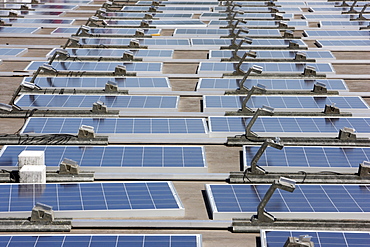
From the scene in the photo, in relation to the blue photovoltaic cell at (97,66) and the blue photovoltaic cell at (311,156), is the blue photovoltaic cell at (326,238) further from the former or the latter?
the blue photovoltaic cell at (97,66)

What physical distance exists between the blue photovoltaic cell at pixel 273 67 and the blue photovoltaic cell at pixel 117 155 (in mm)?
12804

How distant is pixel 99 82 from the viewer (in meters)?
33.7

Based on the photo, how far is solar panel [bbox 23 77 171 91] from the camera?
33.3 m

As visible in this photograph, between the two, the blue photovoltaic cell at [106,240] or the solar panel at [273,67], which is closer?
the blue photovoltaic cell at [106,240]

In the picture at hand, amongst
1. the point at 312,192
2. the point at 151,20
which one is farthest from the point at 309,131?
the point at 151,20

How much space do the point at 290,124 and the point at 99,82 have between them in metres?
11.4

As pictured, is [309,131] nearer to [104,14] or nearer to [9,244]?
[9,244]

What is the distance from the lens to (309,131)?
2697 centimetres

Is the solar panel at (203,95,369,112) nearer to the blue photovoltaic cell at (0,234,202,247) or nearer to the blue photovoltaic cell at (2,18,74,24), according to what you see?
the blue photovoltaic cell at (0,234,202,247)

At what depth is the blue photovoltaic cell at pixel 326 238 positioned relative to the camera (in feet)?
58.6

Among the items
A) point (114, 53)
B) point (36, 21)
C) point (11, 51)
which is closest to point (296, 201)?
point (114, 53)

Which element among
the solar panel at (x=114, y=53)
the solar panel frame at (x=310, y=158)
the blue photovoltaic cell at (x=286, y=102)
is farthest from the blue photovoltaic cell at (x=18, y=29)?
the solar panel frame at (x=310, y=158)

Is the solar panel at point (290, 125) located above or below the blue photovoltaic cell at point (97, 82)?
below

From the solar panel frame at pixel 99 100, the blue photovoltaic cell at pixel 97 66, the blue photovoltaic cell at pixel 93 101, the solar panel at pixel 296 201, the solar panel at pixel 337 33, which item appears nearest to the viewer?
the solar panel at pixel 296 201
